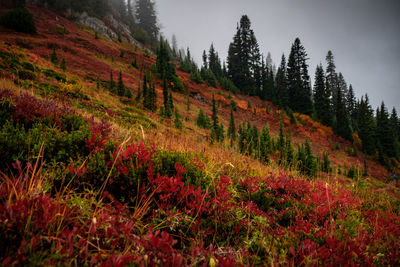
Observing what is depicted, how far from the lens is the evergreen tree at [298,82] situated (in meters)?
41.4

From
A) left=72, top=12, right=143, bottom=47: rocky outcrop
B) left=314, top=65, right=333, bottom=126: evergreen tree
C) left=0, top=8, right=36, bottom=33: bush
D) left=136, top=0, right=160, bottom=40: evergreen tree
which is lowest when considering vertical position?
left=314, top=65, right=333, bottom=126: evergreen tree

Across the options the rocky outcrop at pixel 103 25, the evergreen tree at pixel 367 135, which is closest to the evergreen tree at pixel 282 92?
the evergreen tree at pixel 367 135

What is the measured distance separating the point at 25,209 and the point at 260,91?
5202 cm

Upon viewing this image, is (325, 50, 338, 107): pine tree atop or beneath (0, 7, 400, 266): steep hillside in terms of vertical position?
atop

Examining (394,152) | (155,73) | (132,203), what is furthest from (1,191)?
(394,152)

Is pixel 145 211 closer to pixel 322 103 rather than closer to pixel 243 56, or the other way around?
pixel 322 103

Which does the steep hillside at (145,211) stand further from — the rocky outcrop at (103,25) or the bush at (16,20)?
the rocky outcrop at (103,25)

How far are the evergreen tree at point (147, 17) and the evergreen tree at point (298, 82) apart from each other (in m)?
50.1

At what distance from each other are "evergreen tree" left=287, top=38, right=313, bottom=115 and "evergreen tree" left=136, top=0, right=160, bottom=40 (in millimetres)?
50140

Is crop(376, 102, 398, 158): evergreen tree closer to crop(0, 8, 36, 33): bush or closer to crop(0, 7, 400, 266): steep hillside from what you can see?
crop(0, 7, 400, 266): steep hillside

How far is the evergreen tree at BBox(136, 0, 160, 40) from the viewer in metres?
67.4

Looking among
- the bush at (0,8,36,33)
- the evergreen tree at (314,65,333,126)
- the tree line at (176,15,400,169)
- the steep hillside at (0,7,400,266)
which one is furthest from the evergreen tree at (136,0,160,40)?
the steep hillside at (0,7,400,266)

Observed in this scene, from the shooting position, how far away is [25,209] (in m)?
1.04

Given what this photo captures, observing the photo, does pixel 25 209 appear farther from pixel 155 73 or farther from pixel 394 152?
pixel 394 152
